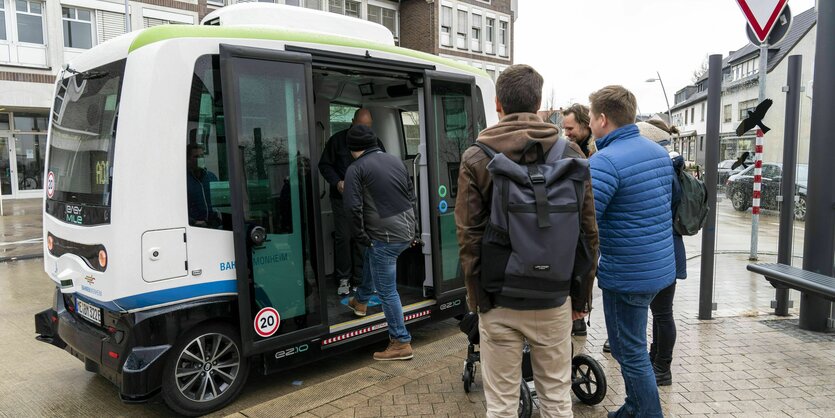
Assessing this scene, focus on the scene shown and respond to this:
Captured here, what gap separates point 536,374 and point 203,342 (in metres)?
2.36

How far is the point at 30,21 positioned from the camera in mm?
20906

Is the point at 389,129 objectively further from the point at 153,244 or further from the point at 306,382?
the point at 153,244

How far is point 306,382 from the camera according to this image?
15.1 ft

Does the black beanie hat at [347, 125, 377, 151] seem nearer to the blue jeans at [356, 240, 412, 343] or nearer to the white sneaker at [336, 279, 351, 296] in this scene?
the blue jeans at [356, 240, 412, 343]

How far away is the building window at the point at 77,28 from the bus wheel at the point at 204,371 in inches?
856

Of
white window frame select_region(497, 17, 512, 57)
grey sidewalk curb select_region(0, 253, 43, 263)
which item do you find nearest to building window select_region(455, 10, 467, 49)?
white window frame select_region(497, 17, 512, 57)

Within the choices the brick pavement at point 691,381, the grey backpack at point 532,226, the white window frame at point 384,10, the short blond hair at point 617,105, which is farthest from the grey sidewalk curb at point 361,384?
the white window frame at point 384,10

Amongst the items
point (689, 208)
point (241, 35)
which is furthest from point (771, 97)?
point (241, 35)

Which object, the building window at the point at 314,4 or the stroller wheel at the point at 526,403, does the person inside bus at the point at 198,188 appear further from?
the building window at the point at 314,4

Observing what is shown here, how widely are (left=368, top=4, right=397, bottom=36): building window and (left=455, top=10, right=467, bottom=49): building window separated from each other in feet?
13.1

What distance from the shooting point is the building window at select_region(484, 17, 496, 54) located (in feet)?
122

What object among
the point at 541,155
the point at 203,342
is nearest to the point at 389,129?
the point at 203,342

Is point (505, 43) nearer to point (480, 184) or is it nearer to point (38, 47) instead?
point (38, 47)

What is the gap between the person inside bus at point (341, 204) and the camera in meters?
5.85
